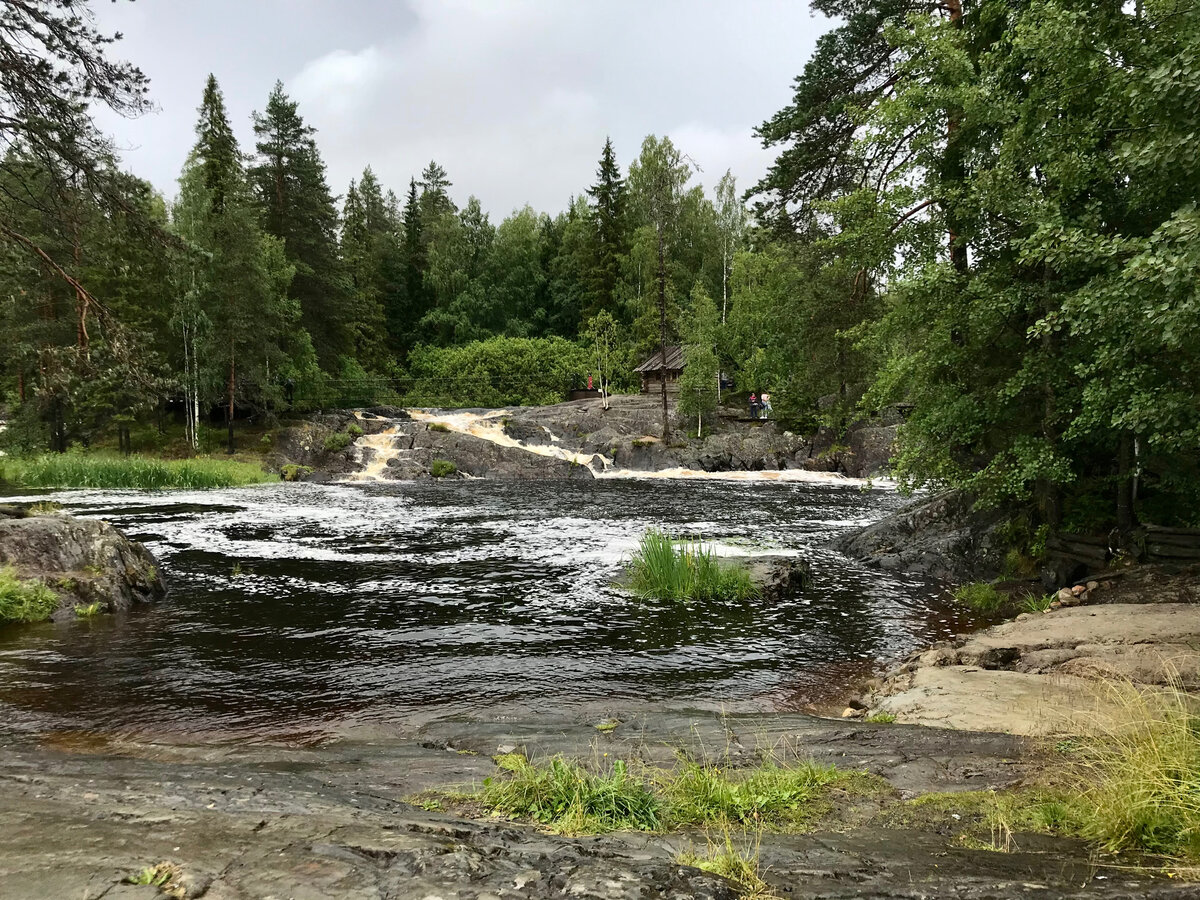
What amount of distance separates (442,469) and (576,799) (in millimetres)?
31397

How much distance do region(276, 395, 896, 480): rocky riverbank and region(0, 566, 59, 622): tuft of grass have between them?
2382 centimetres

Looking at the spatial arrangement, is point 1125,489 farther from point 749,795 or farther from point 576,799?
point 576,799

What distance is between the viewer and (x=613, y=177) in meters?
65.3

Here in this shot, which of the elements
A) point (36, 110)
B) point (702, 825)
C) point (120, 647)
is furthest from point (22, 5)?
point (702, 825)

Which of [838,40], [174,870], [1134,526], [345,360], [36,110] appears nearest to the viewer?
[174,870]

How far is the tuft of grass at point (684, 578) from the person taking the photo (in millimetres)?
11750

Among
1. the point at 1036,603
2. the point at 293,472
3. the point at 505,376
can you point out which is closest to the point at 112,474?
the point at 293,472

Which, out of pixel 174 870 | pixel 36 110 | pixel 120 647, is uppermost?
pixel 36 110

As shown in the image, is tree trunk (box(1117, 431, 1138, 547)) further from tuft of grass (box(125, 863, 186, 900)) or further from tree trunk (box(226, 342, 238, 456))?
tree trunk (box(226, 342, 238, 456))

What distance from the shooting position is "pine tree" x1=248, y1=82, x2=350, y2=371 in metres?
49.0

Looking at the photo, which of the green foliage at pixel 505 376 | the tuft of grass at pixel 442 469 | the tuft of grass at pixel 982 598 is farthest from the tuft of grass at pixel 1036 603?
the green foliage at pixel 505 376

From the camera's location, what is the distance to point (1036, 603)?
1067cm

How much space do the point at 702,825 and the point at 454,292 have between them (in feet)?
227

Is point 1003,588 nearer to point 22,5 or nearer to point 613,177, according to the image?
point 22,5
